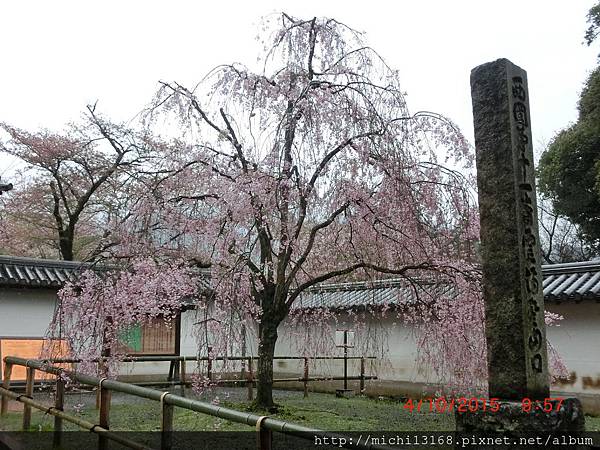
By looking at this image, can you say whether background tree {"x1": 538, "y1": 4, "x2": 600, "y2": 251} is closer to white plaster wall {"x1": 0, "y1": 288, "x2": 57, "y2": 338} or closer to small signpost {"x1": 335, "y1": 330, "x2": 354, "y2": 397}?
small signpost {"x1": 335, "y1": 330, "x2": 354, "y2": 397}

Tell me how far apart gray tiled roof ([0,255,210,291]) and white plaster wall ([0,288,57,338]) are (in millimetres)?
435

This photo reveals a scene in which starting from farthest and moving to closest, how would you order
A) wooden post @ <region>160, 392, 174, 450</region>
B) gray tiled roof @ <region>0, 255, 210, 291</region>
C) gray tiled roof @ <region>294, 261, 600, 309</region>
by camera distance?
gray tiled roof @ <region>0, 255, 210, 291</region>
gray tiled roof @ <region>294, 261, 600, 309</region>
wooden post @ <region>160, 392, 174, 450</region>

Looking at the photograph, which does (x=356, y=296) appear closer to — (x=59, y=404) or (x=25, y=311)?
(x=25, y=311)

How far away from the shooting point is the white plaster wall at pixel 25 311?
1364cm

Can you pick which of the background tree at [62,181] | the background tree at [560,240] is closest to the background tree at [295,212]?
the background tree at [62,181]

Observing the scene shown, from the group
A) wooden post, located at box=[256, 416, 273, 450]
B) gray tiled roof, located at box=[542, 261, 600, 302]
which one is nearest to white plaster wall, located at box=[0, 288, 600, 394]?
gray tiled roof, located at box=[542, 261, 600, 302]

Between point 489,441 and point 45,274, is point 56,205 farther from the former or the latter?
point 489,441

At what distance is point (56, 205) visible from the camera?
19.5m

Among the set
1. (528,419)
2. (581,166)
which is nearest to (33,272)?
(528,419)

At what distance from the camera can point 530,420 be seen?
9.69 ft

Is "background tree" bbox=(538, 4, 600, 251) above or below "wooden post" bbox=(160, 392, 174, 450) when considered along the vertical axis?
above

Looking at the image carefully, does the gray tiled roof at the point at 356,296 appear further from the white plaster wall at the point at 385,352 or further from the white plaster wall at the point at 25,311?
the white plaster wall at the point at 25,311

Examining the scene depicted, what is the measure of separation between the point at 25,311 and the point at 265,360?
26.7 feet

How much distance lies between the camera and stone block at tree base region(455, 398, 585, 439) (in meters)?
2.89
